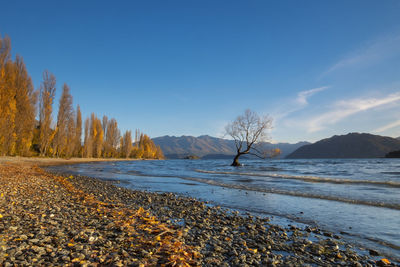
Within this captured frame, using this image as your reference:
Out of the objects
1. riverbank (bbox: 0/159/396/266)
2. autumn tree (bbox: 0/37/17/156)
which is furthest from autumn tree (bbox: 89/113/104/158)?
riverbank (bbox: 0/159/396/266)

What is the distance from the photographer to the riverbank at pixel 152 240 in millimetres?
3424

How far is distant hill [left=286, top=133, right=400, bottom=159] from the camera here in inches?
5758

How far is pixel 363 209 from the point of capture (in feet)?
25.7

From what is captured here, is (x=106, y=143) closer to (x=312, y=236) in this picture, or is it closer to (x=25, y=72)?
(x=25, y=72)

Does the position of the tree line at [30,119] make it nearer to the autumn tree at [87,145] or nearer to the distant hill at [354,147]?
the autumn tree at [87,145]

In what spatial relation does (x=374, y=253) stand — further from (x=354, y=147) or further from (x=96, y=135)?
(x=354, y=147)

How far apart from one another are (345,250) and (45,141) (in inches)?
2067

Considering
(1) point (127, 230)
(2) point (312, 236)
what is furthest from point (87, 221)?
(2) point (312, 236)

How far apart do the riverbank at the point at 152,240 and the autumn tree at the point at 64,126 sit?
46.8 m

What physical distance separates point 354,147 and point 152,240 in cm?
20126

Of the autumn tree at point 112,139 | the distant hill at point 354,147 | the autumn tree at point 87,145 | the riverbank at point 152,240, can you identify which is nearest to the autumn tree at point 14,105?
the autumn tree at point 87,145

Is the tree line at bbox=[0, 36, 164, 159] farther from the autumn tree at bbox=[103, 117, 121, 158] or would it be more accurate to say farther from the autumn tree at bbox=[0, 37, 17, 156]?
the autumn tree at bbox=[103, 117, 121, 158]

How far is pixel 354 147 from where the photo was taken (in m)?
163

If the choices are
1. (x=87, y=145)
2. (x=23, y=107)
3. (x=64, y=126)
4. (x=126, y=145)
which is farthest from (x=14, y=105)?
(x=126, y=145)
